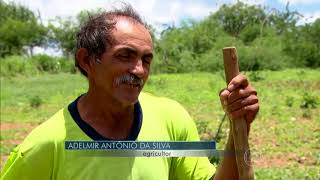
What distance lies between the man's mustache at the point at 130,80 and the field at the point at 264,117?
1.19 m

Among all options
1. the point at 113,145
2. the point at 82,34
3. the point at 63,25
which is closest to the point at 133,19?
the point at 82,34

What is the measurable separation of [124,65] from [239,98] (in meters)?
0.39

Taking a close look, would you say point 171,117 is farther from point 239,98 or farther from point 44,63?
point 44,63

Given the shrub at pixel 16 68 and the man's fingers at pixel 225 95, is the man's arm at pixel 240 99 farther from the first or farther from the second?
the shrub at pixel 16 68

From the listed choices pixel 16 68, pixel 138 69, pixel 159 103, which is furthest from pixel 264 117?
pixel 16 68

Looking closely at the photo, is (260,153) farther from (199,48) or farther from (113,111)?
(199,48)

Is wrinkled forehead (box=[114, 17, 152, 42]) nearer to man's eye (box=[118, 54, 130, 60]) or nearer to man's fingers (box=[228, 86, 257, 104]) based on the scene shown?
man's eye (box=[118, 54, 130, 60])

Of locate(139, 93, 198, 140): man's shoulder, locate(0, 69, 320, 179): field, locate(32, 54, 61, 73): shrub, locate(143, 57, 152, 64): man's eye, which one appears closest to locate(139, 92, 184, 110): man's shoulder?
locate(139, 93, 198, 140): man's shoulder

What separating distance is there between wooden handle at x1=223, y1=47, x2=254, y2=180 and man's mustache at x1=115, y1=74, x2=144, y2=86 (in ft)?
0.98

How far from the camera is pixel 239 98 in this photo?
61.0 inches

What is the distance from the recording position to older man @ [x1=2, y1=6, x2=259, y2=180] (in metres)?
1.72

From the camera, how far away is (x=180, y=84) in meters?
19.7

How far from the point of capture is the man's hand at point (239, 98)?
1.54 metres

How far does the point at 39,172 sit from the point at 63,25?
155 feet
